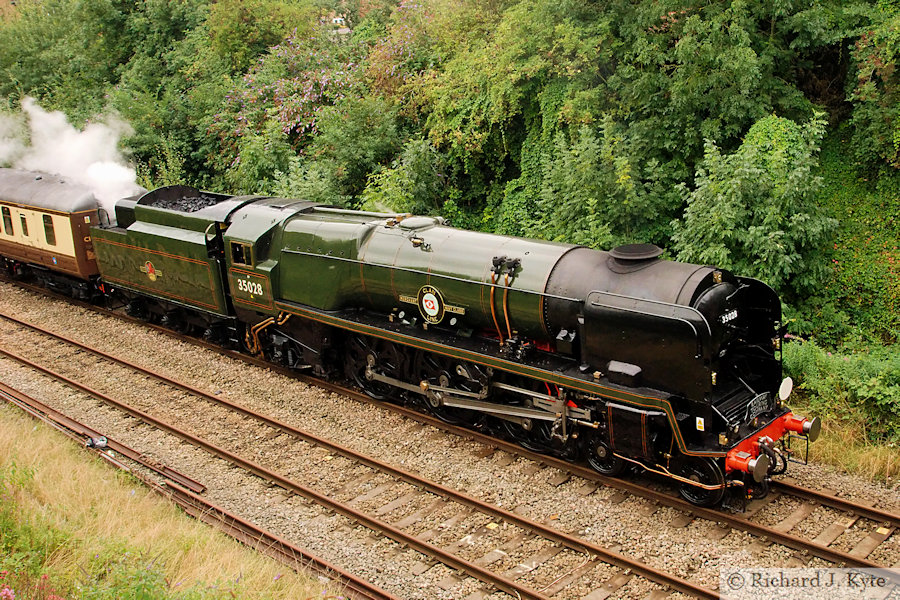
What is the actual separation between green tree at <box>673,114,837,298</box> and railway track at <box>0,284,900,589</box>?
4.41 metres

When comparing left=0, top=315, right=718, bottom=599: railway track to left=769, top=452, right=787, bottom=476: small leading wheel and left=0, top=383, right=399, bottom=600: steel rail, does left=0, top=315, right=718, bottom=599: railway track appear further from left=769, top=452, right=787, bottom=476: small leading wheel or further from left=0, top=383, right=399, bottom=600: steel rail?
left=769, top=452, right=787, bottom=476: small leading wheel

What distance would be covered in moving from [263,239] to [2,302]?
9.98 m

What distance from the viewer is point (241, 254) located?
12812 mm

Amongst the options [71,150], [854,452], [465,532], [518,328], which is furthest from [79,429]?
[71,150]

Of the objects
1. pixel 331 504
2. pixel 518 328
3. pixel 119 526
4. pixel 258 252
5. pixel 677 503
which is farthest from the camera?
pixel 258 252

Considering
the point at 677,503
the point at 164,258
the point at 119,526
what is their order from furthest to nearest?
the point at 164,258
the point at 677,503
the point at 119,526

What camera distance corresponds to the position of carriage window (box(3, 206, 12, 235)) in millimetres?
18344

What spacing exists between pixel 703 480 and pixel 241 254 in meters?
8.58

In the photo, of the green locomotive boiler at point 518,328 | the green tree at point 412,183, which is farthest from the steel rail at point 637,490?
the green tree at point 412,183

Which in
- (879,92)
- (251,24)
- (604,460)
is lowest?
(604,460)

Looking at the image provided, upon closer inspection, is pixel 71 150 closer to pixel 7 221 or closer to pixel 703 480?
pixel 7 221

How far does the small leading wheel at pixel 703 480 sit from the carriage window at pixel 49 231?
50.2 ft

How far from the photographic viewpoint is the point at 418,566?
25.2 ft

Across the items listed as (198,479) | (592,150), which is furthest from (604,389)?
(592,150)
